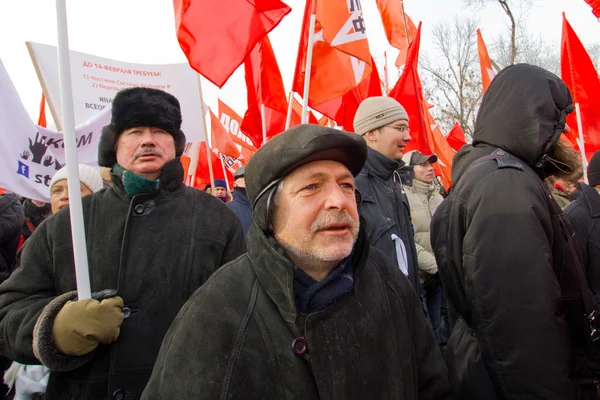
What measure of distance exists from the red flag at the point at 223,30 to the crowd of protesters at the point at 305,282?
5.65 ft

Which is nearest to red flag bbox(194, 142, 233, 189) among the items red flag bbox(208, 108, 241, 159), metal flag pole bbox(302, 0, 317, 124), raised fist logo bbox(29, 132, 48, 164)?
red flag bbox(208, 108, 241, 159)

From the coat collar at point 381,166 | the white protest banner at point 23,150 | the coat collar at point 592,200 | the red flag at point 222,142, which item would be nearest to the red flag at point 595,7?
the coat collar at point 592,200

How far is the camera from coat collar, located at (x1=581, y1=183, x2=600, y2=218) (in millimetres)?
2956

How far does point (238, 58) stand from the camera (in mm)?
3867

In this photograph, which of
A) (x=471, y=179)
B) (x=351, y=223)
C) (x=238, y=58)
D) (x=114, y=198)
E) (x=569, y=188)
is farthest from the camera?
(x=569, y=188)

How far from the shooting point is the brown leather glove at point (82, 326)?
5.41 feet

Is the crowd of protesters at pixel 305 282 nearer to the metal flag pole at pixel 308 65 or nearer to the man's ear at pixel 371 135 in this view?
the man's ear at pixel 371 135

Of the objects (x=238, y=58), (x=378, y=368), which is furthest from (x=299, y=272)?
(x=238, y=58)

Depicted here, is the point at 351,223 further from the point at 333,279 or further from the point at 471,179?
the point at 471,179

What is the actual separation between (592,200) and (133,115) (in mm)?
3002

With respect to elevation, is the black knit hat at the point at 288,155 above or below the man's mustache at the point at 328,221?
above

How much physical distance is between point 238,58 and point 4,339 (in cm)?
283

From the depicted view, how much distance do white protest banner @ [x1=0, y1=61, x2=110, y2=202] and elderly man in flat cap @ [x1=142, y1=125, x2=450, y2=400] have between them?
7.45 ft

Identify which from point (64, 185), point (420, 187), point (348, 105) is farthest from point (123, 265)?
point (348, 105)
